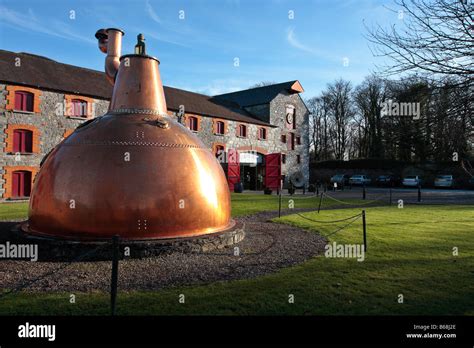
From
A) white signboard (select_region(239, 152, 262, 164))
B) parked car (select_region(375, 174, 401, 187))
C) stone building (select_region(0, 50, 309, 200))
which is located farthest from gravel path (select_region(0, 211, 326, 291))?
parked car (select_region(375, 174, 401, 187))

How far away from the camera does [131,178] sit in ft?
26.3

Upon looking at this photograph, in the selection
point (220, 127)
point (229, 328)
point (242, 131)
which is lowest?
point (229, 328)

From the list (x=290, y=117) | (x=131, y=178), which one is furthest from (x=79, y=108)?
(x=290, y=117)

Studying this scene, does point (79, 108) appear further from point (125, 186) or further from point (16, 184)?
point (125, 186)

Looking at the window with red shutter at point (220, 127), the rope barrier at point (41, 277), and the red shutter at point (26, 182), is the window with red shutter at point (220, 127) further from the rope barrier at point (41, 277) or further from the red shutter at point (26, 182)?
the rope barrier at point (41, 277)

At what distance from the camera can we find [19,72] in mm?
24078

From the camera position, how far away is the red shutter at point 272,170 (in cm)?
3734

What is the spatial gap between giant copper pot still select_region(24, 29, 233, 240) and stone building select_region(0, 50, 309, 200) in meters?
4.41

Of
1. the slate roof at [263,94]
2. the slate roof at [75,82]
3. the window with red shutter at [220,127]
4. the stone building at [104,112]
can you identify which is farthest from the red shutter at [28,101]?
the slate roof at [263,94]

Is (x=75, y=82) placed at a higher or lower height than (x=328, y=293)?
higher

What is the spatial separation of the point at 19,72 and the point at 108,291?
23490 mm

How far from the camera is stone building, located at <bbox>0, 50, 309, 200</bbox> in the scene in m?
23.3

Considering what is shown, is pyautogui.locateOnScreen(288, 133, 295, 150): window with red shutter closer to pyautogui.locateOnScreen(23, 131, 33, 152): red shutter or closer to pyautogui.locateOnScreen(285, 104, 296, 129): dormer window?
pyautogui.locateOnScreen(285, 104, 296, 129): dormer window

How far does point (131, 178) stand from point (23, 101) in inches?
784
